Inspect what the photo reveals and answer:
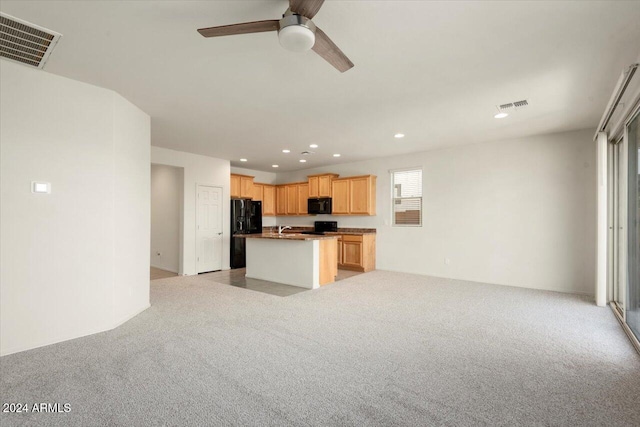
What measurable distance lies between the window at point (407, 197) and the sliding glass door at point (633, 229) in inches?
131

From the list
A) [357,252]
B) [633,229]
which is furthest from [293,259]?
[633,229]

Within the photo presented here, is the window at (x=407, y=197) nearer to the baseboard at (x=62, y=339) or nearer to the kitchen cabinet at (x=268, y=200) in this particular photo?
the kitchen cabinet at (x=268, y=200)

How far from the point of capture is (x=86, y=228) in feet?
10.1

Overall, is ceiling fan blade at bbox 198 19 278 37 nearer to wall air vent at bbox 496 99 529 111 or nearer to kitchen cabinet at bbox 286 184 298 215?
wall air vent at bbox 496 99 529 111

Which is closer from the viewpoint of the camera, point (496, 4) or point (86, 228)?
point (496, 4)

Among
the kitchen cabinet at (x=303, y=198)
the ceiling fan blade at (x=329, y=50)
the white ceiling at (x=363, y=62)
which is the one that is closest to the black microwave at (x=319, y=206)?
the kitchen cabinet at (x=303, y=198)

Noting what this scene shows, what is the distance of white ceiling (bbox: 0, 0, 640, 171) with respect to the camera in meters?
2.02

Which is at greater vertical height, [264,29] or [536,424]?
[264,29]

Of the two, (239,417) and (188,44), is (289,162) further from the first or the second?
(239,417)

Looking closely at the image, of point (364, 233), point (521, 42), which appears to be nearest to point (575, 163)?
point (521, 42)

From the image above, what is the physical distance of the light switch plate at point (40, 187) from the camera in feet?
9.02

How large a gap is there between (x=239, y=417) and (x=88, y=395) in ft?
3.69

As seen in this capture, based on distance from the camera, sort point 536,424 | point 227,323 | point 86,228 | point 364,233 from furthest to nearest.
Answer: point 364,233
point 227,323
point 86,228
point 536,424

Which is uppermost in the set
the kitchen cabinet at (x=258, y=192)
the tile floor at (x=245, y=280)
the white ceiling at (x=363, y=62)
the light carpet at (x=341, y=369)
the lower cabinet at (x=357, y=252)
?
the white ceiling at (x=363, y=62)
